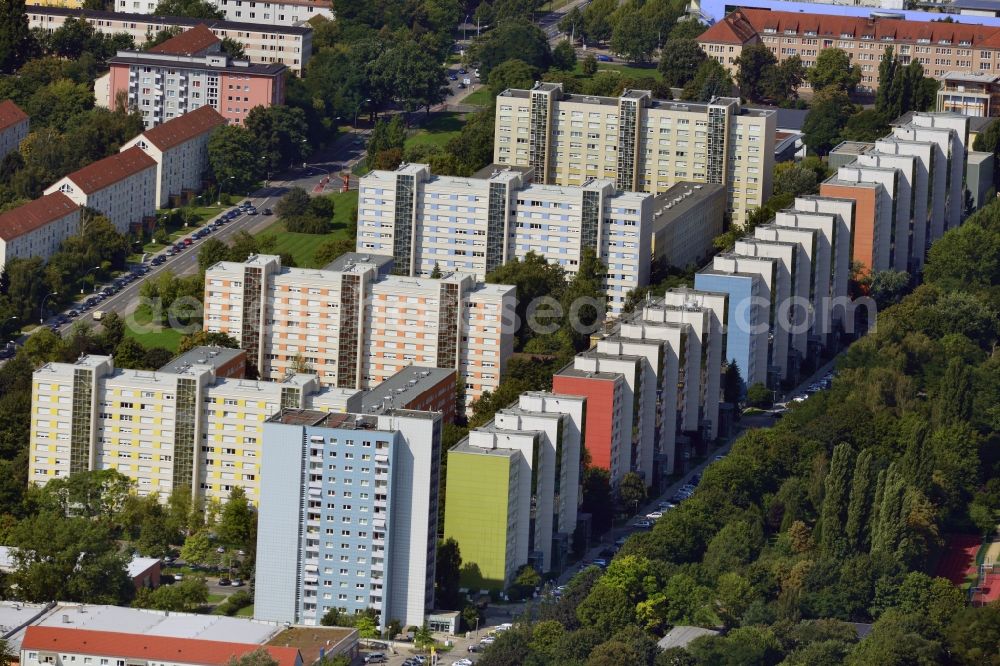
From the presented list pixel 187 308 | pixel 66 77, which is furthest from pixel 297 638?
pixel 66 77

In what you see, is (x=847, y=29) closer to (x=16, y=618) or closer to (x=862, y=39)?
(x=862, y=39)

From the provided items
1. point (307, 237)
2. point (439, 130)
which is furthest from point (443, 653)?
point (439, 130)

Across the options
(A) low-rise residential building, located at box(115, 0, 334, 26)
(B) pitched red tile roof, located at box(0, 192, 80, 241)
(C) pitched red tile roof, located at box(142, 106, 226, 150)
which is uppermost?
(A) low-rise residential building, located at box(115, 0, 334, 26)

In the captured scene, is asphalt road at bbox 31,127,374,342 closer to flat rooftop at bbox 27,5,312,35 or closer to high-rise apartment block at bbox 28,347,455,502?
flat rooftop at bbox 27,5,312,35

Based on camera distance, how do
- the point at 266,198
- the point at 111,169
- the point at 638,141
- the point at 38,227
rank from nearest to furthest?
the point at 38,227 → the point at 111,169 → the point at 638,141 → the point at 266,198

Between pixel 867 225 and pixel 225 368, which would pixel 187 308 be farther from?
pixel 867 225

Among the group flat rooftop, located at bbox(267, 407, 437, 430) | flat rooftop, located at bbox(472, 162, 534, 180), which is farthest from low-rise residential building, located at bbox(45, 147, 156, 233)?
flat rooftop, located at bbox(267, 407, 437, 430)
